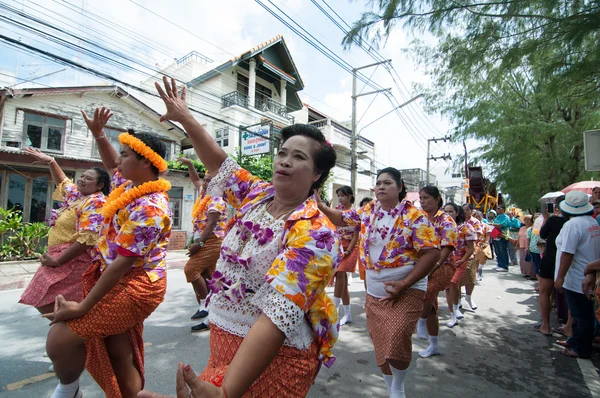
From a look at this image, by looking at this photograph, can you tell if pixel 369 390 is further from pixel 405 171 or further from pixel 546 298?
pixel 405 171

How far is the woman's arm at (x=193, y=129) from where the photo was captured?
1.74 m

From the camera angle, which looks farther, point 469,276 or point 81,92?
point 81,92

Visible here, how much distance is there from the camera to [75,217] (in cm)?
309

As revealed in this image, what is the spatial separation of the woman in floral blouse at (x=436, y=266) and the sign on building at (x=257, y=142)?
965 centimetres

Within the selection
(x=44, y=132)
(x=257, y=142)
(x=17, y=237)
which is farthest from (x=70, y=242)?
(x=44, y=132)

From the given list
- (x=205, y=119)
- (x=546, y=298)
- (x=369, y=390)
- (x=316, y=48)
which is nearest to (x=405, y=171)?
(x=205, y=119)

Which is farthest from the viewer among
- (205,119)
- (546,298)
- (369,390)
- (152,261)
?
(205,119)

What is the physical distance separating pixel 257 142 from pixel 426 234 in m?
11.4

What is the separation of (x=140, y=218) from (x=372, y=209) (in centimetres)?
207

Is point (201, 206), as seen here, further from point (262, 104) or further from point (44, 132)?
point (262, 104)

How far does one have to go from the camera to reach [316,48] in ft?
Result: 28.3

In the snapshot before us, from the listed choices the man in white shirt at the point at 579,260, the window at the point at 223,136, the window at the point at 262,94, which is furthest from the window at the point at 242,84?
the man in white shirt at the point at 579,260

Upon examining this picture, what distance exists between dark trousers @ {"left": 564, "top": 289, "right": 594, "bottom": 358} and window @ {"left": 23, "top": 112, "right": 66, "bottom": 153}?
574 inches

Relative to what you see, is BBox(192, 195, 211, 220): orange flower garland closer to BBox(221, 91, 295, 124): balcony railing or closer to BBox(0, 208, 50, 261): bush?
BBox(0, 208, 50, 261): bush
